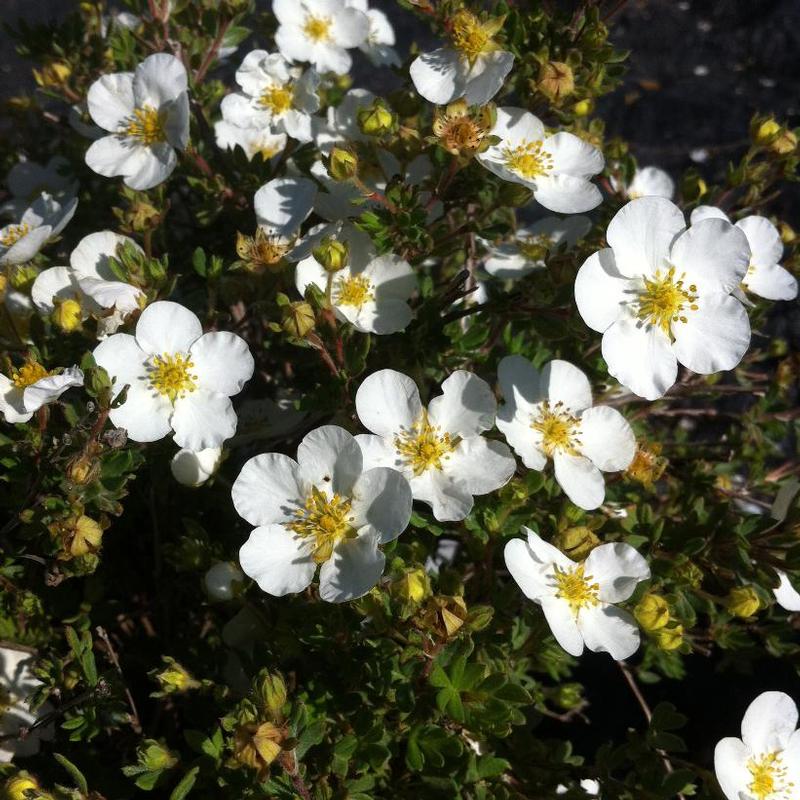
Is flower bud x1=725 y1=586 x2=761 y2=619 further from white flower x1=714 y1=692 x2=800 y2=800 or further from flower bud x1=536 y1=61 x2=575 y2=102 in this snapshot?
flower bud x1=536 y1=61 x2=575 y2=102

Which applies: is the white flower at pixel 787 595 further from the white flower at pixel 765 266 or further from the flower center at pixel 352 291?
the flower center at pixel 352 291

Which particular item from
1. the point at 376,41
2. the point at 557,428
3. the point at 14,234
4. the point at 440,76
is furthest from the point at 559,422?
the point at 376,41

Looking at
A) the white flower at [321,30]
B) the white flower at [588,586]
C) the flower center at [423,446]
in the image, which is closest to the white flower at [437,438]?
the flower center at [423,446]

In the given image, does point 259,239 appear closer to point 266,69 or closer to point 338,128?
point 338,128

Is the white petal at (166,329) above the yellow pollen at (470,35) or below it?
below

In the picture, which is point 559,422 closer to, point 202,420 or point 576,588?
point 576,588

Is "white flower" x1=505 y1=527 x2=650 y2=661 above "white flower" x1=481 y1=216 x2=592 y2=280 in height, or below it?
below

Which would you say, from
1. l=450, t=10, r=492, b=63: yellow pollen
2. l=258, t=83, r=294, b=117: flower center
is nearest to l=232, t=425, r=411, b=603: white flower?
l=450, t=10, r=492, b=63: yellow pollen
